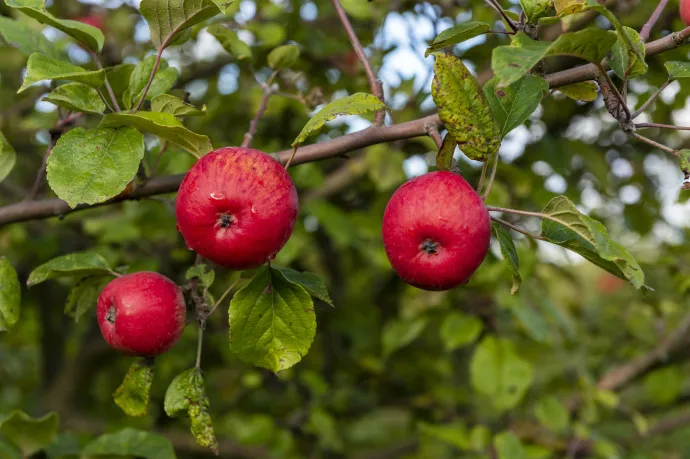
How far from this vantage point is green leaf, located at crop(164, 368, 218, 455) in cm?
123

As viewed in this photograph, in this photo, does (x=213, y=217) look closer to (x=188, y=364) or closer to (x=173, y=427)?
(x=188, y=364)

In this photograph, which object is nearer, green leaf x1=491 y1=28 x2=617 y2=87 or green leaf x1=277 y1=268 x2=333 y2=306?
green leaf x1=491 y1=28 x2=617 y2=87

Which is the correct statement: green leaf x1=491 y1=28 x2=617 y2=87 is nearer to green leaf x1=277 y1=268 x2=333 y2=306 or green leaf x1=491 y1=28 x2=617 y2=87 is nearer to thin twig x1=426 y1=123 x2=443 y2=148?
thin twig x1=426 y1=123 x2=443 y2=148

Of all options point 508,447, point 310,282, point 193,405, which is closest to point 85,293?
point 193,405

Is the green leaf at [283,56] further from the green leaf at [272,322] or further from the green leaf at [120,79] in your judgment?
the green leaf at [272,322]

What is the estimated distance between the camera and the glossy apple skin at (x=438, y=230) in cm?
110

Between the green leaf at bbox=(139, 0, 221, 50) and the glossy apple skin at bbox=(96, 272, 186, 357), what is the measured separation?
0.45 metres

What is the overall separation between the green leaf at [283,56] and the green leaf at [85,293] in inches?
25.9

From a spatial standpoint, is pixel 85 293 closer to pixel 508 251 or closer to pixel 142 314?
pixel 142 314

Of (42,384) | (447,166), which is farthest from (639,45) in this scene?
(42,384)

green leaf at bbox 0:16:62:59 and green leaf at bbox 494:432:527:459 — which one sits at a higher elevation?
green leaf at bbox 0:16:62:59

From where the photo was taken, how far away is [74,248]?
10.8ft

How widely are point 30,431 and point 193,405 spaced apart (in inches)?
27.8

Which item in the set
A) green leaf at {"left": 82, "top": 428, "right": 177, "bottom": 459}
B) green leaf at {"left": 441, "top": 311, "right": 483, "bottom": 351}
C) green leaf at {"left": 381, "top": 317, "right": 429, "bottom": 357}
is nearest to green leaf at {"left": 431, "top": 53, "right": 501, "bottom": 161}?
green leaf at {"left": 82, "top": 428, "right": 177, "bottom": 459}
